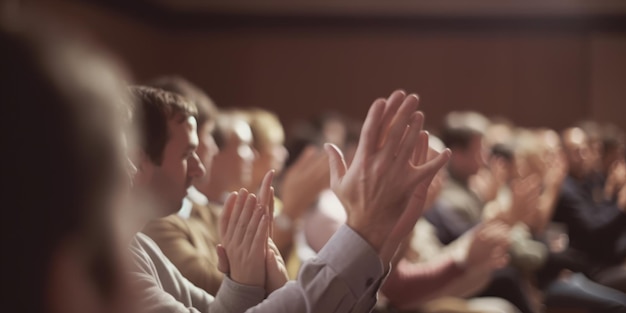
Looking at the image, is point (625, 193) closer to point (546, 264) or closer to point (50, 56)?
point (546, 264)

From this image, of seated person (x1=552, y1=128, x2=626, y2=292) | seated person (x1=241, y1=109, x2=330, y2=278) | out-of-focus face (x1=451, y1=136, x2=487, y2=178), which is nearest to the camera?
seated person (x1=241, y1=109, x2=330, y2=278)

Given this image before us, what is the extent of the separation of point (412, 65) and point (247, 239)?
25.0ft

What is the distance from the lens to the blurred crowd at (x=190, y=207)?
56 cm

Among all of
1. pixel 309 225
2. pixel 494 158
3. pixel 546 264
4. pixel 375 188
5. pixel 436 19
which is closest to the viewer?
pixel 375 188

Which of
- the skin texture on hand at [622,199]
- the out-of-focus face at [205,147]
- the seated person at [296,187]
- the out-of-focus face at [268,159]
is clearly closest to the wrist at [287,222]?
the seated person at [296,187]

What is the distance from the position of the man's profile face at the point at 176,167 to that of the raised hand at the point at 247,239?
9 cm

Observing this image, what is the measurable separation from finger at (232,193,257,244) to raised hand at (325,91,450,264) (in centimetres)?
14

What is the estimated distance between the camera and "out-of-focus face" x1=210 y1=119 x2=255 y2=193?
154cm

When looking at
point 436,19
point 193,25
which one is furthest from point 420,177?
point 193,25

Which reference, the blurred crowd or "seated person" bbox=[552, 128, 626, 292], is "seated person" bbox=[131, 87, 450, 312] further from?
"seated person" bbox=[552, 128, 626, 292]

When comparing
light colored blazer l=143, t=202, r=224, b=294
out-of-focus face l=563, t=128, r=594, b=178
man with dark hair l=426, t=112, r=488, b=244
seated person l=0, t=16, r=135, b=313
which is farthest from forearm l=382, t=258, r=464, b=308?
out-of-focus face l=563, t=128, r=594, b=178

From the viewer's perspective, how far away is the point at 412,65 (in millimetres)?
8523

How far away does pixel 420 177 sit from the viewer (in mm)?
928

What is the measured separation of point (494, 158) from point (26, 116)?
3.80 metres
